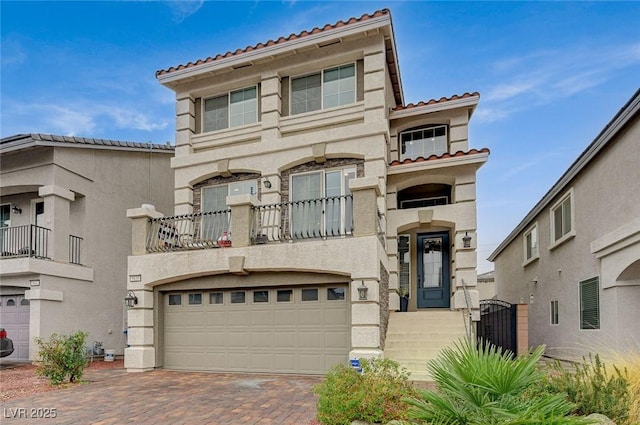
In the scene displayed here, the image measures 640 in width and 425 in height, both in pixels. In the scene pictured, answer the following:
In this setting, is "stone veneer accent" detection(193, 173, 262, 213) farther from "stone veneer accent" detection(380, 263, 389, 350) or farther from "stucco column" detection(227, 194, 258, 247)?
"stone veneer accent" detection(380, 263, 389, 350)

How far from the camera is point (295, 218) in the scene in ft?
37.7

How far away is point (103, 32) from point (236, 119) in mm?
6258

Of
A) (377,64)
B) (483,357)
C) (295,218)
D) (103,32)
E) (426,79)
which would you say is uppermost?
(103,32)

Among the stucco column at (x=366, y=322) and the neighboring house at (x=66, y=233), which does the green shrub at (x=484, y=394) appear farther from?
the neighboring house at (x=66, y=233)

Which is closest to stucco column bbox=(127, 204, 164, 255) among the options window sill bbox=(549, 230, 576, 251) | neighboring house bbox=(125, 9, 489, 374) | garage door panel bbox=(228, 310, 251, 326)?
neighboring house bbox=(125, 9, 489, 374)

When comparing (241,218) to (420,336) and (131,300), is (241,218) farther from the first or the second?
(420,336)

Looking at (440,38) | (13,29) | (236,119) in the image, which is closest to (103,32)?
(13,29)

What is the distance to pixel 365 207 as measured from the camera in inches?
370

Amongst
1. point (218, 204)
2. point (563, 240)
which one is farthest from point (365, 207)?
point (563, 240)

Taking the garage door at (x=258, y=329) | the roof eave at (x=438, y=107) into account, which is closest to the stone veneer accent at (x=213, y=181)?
the garage door at (x=258, y=329)

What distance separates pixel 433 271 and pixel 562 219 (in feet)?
14.0

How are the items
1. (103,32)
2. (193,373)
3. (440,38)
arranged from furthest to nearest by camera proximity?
(103,32)
(440,38)
(193,373)

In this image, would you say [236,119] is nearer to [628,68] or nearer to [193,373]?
[193,373]

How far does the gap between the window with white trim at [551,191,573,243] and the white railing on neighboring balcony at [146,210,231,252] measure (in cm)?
959
